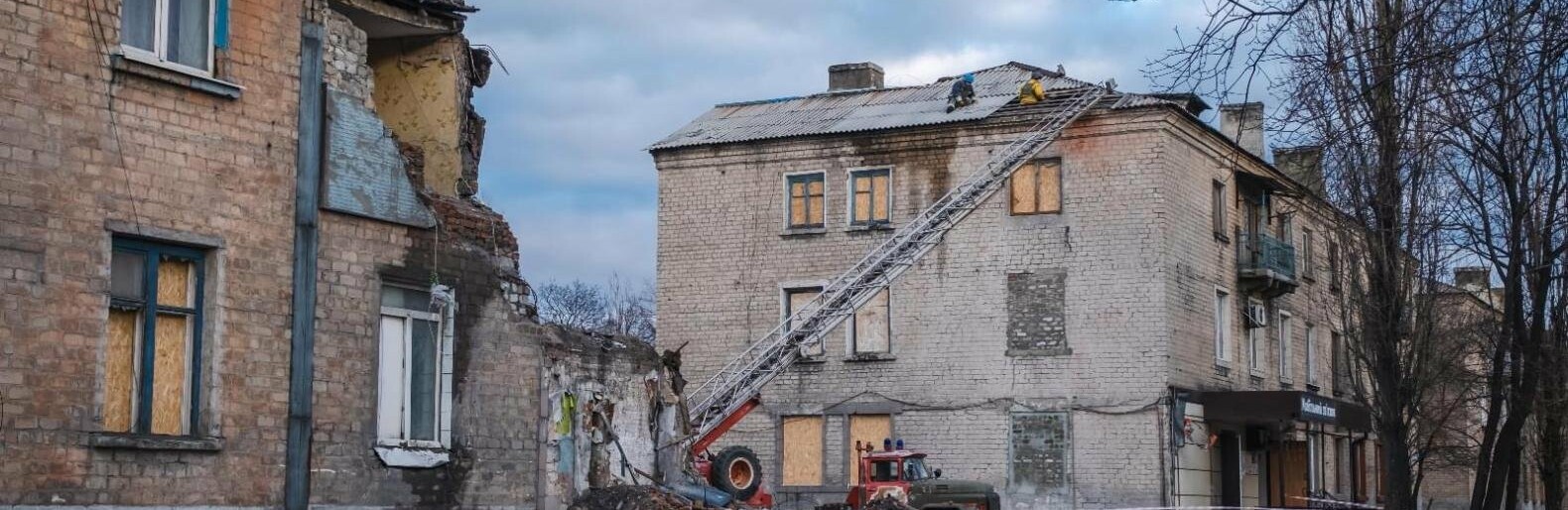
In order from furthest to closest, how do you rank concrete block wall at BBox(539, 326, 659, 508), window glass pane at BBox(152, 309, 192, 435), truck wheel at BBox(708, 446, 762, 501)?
1. truck wheel at BBox(708, 446, 762, 501)
2. concrete block wall at BBox(539, 326, 659, 508)
3. window glass pane at BBox(152, 309, 192, 435)

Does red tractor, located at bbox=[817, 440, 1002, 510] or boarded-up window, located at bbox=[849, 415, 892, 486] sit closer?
red tractor, located at bbox=[817, 440, 1002, 510]

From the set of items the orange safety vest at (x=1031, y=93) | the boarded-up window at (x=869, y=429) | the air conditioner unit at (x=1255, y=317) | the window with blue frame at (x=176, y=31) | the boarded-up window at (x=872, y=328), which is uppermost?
the orange safety vest at (x=1031, y=93)

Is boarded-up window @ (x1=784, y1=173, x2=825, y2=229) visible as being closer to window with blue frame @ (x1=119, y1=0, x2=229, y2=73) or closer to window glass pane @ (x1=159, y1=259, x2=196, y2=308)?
window with blue frame @ (x1=119, y1=0, x2=229, y2=73)

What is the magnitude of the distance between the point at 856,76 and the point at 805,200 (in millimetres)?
4245

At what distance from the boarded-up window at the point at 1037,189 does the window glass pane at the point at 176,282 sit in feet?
68.4

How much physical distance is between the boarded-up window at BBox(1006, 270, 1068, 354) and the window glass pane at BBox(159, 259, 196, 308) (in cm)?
2047

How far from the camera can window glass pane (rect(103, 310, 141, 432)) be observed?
12.9 meters

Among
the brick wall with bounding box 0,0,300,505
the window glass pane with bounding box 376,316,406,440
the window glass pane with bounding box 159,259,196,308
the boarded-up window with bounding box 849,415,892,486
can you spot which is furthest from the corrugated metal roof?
the window glass pane with bounding box 159,259,196,308

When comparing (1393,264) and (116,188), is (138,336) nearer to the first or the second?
(116,188)

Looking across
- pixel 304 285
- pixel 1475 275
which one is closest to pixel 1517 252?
pixel 1475 275

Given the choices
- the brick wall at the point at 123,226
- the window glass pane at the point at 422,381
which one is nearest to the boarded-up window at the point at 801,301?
the window glass pane at the point at 422,381

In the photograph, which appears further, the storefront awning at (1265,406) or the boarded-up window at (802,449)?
the boarded-up window at (802,449)

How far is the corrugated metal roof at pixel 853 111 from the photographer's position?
110 feet

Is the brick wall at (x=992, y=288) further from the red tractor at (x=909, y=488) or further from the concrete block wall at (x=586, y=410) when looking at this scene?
the concrete block wall at (x=586, y=410)
